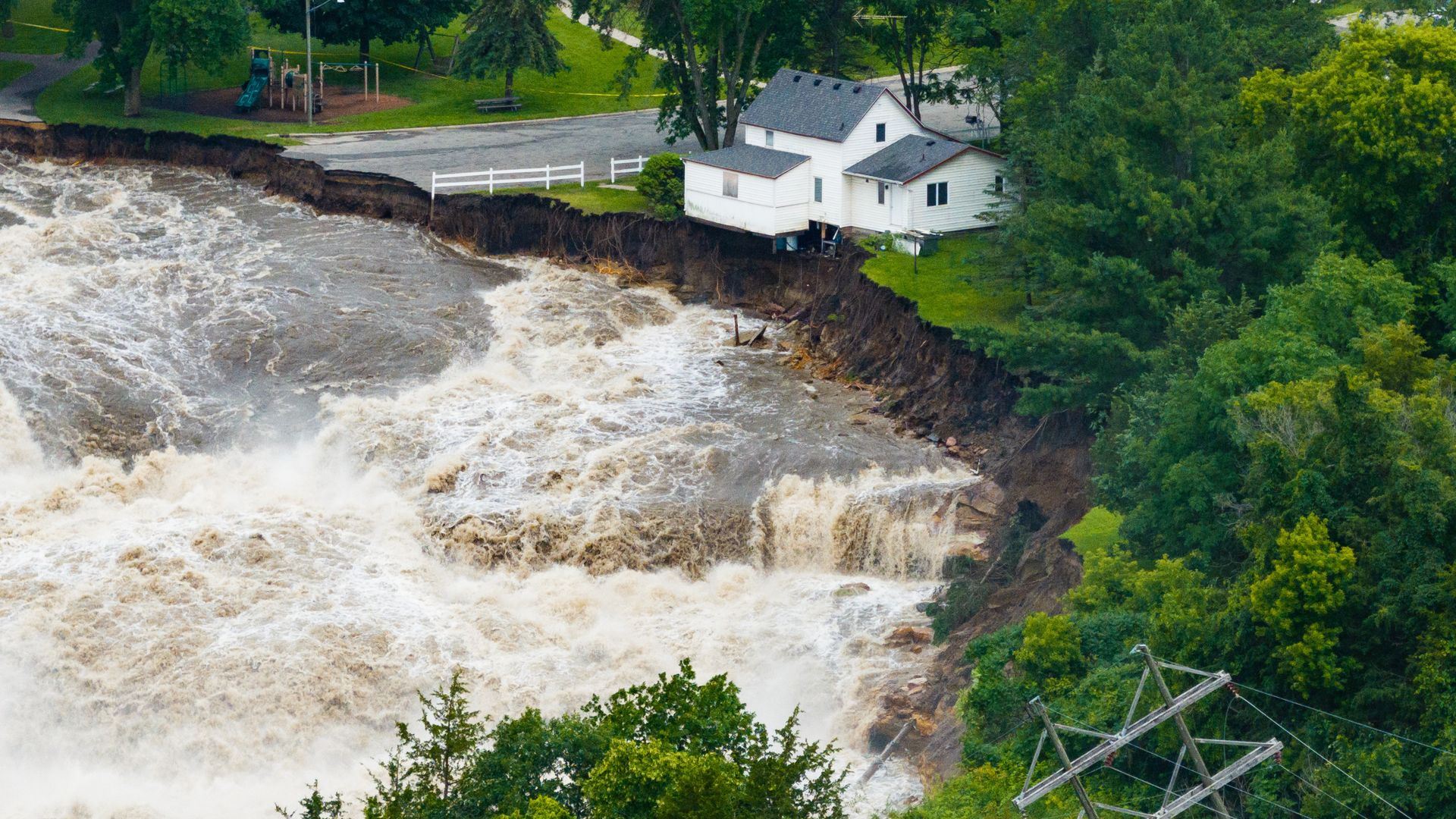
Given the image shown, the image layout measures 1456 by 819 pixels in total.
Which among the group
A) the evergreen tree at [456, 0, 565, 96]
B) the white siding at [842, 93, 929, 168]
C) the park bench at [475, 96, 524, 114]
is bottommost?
the white siding at [842, 93, 929, 168]

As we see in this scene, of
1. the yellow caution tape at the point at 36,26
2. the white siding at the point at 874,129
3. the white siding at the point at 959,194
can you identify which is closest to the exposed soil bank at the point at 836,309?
the white siding at the point at 959,194

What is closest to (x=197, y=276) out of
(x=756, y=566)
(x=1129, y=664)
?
(x=756, y=566)

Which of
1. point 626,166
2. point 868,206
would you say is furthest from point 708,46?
point 868,206

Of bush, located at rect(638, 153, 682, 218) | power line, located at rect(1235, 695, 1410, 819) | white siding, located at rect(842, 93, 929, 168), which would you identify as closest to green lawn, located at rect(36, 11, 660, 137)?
bush, located at rect(638, 153, 682, 218)

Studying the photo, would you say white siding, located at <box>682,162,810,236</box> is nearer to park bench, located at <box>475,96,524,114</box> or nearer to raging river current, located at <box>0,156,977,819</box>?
raging river current, located at <box>0,156,977,819</box>

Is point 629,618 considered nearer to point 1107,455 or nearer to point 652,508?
point 652,508

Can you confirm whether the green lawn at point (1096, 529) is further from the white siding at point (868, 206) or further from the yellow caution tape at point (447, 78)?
the yellow caution tape at point (447, 78)

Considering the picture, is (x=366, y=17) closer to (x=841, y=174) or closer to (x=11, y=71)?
(x=11, y=71)
